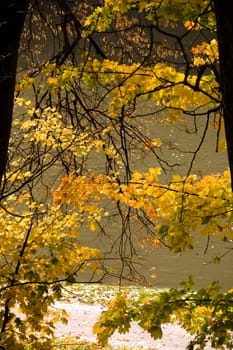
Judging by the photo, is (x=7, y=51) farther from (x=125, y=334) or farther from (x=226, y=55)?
(x=125, y=334)

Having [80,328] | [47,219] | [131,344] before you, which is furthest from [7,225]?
[80,328]

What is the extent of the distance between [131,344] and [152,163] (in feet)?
57.2

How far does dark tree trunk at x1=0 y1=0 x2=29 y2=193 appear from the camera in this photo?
344 centimetres

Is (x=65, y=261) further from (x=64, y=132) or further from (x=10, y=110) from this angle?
(x=10, y=110)

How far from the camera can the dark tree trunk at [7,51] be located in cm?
344

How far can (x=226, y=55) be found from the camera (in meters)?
2.74

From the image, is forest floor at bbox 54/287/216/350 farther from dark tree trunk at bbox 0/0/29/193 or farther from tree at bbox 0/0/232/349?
dark tree trunk at bbox 0/0/29/193

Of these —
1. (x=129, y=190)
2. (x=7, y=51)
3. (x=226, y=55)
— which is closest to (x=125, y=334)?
(x=129, y=190)

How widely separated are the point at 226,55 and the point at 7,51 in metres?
1.22

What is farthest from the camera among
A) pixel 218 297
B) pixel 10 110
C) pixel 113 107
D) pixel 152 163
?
pixel 152 163

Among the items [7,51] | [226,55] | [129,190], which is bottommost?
[226,55]

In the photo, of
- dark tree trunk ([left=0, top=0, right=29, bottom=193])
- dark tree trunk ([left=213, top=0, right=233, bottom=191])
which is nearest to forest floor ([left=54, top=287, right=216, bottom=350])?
dark tree trunk ([left=0, top=0, right=29, bottom=193])

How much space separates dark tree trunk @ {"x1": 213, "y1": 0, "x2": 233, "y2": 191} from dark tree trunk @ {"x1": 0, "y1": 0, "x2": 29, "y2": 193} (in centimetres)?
115

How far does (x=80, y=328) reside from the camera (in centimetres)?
1180
